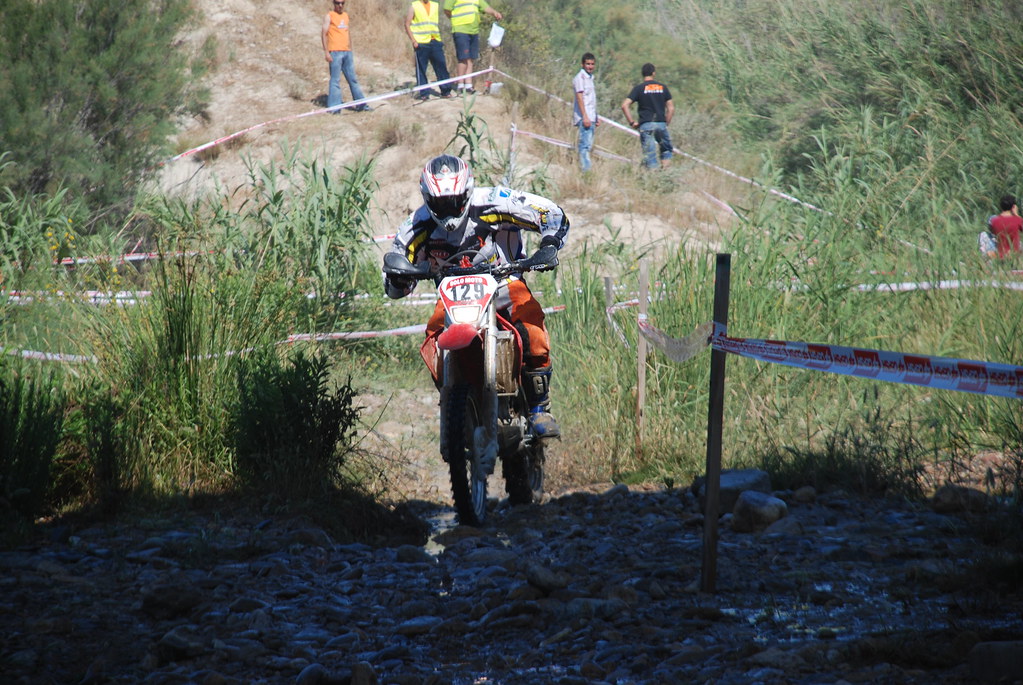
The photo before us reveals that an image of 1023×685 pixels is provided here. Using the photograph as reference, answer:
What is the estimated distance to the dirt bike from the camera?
223 inches

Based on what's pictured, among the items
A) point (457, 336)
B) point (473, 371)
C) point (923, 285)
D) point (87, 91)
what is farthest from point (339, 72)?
point (457, 336)

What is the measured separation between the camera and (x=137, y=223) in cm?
1331

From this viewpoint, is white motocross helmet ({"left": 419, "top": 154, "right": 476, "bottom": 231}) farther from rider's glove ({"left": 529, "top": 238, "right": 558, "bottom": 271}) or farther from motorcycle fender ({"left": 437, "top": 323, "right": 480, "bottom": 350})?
motorcycle fender ({"left": 437, "top": 323, "right": 480, "bottom": 350})

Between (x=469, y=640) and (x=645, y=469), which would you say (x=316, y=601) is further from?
(x=645, y=469)

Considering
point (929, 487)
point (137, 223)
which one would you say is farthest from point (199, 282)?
point (137, 223)

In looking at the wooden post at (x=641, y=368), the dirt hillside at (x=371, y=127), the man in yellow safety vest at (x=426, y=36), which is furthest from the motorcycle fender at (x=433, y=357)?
the man in yellow safety vest at (x=426, y=36)

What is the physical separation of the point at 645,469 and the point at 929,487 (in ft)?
6.08

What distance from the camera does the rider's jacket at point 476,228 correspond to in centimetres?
627

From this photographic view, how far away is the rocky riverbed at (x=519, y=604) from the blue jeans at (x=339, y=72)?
1532 cm

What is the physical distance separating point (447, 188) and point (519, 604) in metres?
2.68

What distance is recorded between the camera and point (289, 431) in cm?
575

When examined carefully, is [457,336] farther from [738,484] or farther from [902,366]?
[902,366]

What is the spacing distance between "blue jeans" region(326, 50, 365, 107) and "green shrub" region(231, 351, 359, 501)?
14.6 metres

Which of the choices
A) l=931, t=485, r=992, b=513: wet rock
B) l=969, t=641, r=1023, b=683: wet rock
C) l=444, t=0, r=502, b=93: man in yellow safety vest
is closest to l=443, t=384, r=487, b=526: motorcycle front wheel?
l=931, t=485, r=992, b=513: wet rock
